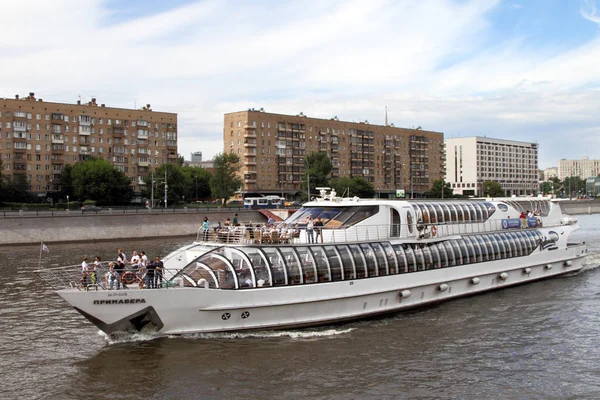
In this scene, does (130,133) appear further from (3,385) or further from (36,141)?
(3,385)

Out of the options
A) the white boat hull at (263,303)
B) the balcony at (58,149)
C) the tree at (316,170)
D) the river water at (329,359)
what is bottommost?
the river water at (329,359)

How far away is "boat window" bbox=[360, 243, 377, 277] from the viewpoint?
24.5m

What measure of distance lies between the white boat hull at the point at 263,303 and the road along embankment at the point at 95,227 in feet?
145

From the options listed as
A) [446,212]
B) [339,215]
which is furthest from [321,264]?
[446,212]

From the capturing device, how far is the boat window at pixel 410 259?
26297mm

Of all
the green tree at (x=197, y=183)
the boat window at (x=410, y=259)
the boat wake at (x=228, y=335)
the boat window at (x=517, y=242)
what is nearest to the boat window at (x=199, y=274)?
the boat wake at (x=228, y=335)

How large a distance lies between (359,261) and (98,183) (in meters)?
81.0

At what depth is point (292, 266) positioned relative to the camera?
22.3 m

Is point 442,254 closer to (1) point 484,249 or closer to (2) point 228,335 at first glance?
(1) point 484,249

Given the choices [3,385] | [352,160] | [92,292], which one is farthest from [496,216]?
[352,160]

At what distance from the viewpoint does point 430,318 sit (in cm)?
2517

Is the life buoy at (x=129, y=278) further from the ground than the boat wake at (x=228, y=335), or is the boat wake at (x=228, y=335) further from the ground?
A: the life buoy at (x=129, y=278)

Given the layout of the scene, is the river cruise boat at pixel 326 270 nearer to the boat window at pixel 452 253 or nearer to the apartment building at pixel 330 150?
the boat window at pixel 452 253

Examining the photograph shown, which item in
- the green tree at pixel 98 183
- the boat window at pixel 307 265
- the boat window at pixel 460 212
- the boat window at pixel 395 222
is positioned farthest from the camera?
the green tree at pixel 98 183
